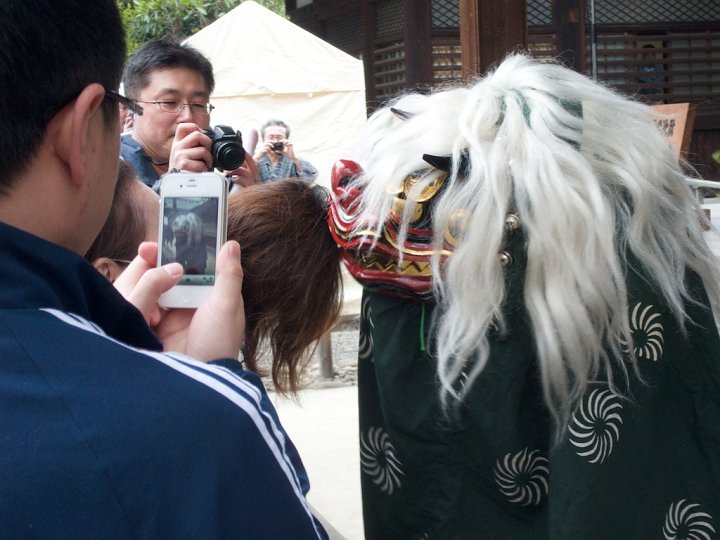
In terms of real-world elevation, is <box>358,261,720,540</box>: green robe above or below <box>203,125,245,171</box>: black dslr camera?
below

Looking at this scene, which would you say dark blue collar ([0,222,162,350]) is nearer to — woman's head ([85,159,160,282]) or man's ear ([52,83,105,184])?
man's ear ([52,83,105,184])

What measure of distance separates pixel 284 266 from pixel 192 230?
242 millimetres

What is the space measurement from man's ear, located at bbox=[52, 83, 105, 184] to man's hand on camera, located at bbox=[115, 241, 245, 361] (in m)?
0.29

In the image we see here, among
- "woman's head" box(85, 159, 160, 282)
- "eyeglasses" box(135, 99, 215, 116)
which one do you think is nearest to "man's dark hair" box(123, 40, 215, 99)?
"eyeglasses" box(135, 99, 215, 116)

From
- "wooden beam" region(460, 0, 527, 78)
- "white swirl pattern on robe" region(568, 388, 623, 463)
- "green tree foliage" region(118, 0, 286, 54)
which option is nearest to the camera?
"white swirl pattern on robe" region(568, 388, 623, 463)

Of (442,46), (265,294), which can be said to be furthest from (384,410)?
(442,46)

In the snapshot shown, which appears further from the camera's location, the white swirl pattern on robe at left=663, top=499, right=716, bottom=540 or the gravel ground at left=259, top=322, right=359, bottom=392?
the gravel ground at left=259, top=322, right=359, bottom=392

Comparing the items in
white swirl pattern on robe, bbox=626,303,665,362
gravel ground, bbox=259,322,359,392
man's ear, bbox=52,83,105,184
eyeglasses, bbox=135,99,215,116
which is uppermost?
eyeglasses, bbox=135,99,215,116

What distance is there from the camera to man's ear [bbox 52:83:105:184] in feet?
2.51

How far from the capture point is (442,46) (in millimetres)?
7832

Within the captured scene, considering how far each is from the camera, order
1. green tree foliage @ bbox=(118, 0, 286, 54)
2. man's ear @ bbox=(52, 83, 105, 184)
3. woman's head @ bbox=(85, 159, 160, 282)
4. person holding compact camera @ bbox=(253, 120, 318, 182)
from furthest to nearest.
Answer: green tree foliage @ bbox=(118, 0, 286, 54) → person holding compact camera @ bbox=(253, 120, 318, 182) → woman's head @ bbox=(85, 159, 160, 282) → man's ear @ bbox=(52, 83, 105, 184)

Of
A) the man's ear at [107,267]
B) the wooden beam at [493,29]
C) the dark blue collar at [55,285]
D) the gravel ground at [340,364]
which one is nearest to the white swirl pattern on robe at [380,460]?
the man's ear at [107,267]

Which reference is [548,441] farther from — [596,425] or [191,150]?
[191,150]

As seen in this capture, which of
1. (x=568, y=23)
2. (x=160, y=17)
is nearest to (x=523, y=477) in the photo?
(x=568, y=23)
